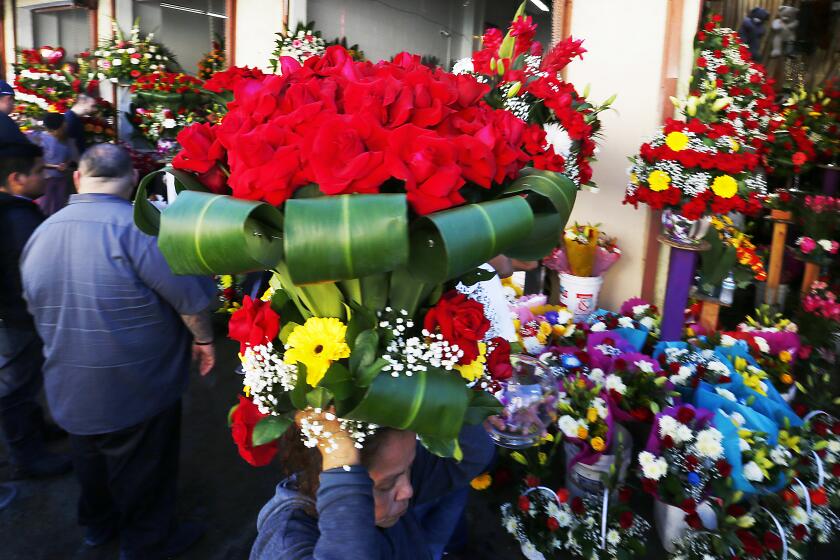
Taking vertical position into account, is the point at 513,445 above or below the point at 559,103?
below

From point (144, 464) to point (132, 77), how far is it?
17.4ft

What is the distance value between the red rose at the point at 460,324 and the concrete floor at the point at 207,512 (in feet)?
6.16

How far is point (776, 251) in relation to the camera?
4.08 meters

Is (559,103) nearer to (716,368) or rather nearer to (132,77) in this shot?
(716,368)

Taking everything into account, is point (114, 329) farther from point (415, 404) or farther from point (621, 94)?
point (621, 94)

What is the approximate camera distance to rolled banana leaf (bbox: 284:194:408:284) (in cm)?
67

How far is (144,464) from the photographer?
2305mm

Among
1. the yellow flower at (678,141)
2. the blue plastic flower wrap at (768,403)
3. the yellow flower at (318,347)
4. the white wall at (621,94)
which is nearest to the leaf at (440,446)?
the yellow flower at (318,347)

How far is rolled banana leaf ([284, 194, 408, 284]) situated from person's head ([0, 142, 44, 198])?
112 inches

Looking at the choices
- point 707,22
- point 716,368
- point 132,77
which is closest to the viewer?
point 716,368

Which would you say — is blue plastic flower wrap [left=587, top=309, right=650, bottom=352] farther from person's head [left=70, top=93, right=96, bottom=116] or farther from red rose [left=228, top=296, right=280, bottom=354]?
person's head [left=70, top=93, right=96, bottom=116]

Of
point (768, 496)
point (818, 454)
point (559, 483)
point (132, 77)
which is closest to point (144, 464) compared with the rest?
point (559, 483)

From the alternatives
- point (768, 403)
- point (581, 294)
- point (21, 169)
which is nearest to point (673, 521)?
point (768, 403)

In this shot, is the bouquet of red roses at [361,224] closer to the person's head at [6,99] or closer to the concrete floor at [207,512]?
the concrete floor at [207,512]
